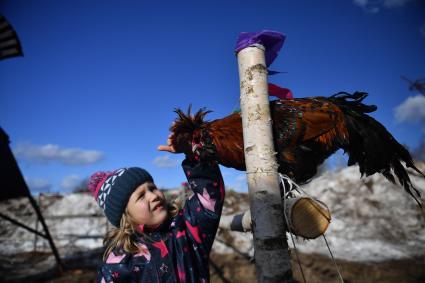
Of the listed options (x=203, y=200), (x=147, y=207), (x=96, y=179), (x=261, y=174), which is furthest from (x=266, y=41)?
(x=96, y=179)

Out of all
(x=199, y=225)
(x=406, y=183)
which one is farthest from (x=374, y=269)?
(x=199, y=225)

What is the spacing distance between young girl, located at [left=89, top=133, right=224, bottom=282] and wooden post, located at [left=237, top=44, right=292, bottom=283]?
0.44 m

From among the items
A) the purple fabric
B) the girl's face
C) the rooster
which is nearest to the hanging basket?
the rooster

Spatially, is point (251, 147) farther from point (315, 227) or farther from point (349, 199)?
point (349, 199)

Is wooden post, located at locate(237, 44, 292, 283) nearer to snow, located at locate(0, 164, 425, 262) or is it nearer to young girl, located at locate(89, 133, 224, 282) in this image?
young girl, located at locate(89, 133, 224, 282)

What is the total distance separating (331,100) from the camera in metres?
2.32

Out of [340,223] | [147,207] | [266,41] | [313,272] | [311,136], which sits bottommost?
[340,223]

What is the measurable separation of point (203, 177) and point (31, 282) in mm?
6457

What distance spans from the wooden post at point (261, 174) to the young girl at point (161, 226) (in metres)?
0.44

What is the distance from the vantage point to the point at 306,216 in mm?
1252

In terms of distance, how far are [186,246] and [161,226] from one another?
256 millimetres

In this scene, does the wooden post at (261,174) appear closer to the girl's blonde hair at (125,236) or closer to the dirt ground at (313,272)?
the girl's blonde hair at (125,236)

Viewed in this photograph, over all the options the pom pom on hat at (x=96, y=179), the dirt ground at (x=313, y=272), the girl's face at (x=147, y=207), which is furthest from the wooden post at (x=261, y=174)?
the dirt ground at (x=313, y=272)

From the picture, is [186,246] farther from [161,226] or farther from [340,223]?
[340,223]
